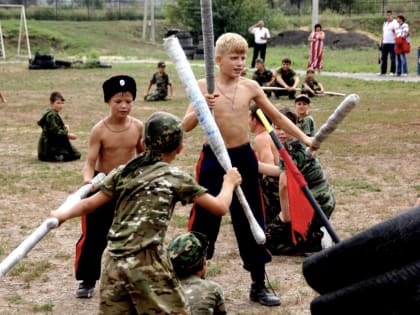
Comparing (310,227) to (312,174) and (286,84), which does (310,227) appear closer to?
(312,174)

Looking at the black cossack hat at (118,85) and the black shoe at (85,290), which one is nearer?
the black cossack hat at (118,85)

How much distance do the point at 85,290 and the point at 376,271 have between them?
3.65 meters

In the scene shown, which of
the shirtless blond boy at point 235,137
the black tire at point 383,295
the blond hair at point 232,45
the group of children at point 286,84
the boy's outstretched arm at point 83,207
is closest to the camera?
the black tire at point 383,295

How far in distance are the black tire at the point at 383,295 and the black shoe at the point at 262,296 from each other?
8.83 feet

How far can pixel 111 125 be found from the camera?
6.96 meters

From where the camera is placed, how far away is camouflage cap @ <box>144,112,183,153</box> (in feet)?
15.8

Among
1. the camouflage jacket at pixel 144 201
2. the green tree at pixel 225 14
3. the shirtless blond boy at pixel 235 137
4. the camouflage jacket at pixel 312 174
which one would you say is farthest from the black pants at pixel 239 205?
the green tree at pixel 225 14

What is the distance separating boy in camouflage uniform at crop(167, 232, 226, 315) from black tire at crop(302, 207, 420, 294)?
1.37 metres

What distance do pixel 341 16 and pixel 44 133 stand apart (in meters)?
46.7

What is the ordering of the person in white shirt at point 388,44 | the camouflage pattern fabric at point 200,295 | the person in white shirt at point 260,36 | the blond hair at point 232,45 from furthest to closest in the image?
the person in white shirt at point 260,36 → the person in white shirt at point 388,44 → the blond hair at point 232,45 → the camouflage pattern fabric at point 200,295

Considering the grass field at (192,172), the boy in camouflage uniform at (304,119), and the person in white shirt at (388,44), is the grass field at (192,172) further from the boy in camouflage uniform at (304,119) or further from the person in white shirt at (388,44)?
the person in white shirt at (388,44)

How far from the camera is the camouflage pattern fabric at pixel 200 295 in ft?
18.2

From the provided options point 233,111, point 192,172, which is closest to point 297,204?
point 233,111

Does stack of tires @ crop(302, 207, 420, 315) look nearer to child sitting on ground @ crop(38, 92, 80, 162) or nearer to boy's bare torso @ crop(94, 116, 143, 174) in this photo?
boy's bare torso @ crop(94, 116, 143, 174)
